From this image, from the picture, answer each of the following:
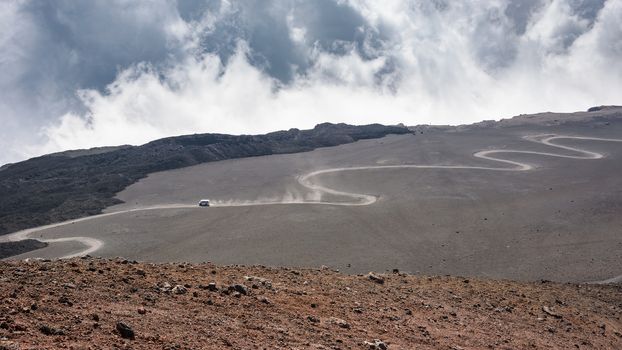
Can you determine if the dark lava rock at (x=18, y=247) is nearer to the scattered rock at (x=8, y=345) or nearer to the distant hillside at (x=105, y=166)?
the distant hillside at (x=105, y=166)

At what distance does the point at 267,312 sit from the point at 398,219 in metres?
33.8

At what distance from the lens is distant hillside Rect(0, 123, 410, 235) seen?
57353 mm

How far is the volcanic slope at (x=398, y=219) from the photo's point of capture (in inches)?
1198

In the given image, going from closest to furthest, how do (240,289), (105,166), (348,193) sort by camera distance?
(240,289), (348,193), (105,166)

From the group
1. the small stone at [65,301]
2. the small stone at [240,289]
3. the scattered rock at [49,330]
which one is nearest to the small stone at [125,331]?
the scattered rock at [49,330]

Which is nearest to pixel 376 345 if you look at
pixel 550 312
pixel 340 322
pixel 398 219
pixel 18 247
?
pixel 340 322

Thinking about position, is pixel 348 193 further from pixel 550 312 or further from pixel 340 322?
pixel 340 322

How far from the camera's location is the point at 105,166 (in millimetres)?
84312

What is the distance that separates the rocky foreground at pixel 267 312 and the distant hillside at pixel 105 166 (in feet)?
150

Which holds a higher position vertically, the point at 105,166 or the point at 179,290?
the point at 105,166

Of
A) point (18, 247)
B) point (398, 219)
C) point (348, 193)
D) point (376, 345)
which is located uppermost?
point (376, 345)

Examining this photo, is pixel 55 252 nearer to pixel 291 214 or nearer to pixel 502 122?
pixel 291 214

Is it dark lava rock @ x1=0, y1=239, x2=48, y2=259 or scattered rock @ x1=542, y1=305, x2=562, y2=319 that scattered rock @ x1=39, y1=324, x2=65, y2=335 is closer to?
scattered rock @ x1=542, y1=305, x2=562, y2=319

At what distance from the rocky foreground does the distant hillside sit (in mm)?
45569
